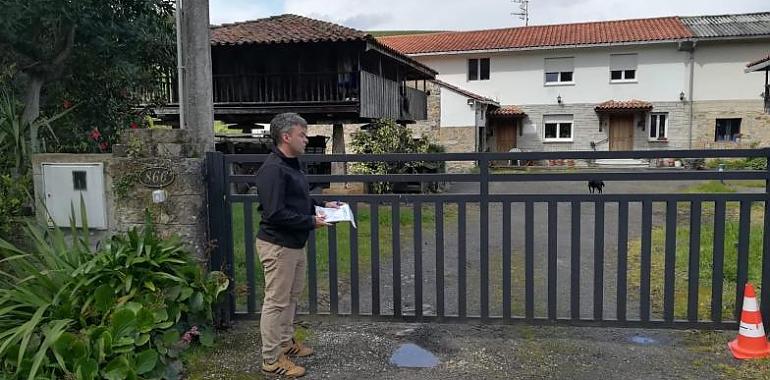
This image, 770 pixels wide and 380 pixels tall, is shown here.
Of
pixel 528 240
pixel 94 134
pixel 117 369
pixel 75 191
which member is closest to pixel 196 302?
pixel 117 369

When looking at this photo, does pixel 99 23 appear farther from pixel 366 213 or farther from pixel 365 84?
pixel 365 84

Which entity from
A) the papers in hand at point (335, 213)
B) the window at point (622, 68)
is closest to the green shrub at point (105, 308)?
the papers in hand at point (335, 213)

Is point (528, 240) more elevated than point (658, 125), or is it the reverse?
point (658, 125)

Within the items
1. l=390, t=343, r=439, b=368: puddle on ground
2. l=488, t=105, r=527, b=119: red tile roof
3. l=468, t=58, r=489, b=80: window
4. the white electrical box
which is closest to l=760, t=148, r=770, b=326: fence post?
l=390, t=343, r=439, b=368: puddle on ground

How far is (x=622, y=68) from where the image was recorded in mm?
29703

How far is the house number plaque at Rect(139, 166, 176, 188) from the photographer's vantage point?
4504 mm

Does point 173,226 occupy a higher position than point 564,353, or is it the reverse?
point 173,226

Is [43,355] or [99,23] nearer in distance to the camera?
[43,355]

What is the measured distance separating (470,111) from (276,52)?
1271 cm

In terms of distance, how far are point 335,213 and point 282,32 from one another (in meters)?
12.8

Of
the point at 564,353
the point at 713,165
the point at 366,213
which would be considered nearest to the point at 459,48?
the point at 713,165

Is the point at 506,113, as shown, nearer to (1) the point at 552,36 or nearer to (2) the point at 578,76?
(2) the point at 578,76

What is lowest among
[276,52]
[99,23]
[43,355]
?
[43,355]

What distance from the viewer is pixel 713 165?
2477cm
